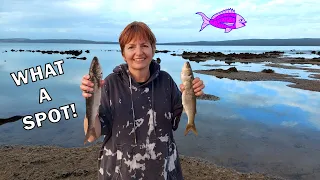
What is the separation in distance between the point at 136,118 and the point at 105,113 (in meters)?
0.37

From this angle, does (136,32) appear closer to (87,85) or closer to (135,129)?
(87,85)

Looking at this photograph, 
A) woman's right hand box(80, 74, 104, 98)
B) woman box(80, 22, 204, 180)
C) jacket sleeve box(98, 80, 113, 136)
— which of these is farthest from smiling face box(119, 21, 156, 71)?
woman's right hand box(80, 74, 104, 98)

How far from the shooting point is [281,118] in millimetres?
15789

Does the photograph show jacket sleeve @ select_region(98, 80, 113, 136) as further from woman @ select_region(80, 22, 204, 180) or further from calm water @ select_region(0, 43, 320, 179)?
calm water @ select_region(0, 43, 320, 179)

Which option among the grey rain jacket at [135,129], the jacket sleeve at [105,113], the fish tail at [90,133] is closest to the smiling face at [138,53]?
the grey rain jacket at [135,129]

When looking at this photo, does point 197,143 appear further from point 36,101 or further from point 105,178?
point 36,101

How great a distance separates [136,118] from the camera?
3686 mm

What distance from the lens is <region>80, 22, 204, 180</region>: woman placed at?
3619 mm

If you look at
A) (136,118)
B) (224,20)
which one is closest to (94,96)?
(136,118)

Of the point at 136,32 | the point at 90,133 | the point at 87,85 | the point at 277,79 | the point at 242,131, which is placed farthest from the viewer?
the point at 277,79

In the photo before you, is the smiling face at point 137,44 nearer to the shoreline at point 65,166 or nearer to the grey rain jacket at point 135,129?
the grey rain jacket at point 135,129

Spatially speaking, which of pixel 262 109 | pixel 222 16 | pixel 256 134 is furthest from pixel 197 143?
pixel 262 109

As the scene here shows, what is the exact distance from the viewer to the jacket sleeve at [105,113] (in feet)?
12.0

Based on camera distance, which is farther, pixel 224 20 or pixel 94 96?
pixel 224 20
